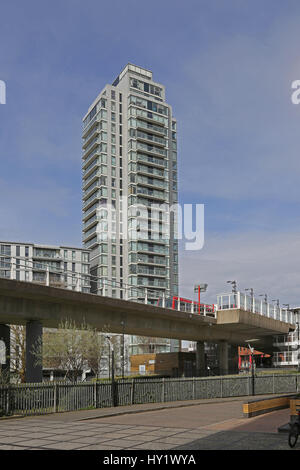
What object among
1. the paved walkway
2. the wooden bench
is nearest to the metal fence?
the paved walkway

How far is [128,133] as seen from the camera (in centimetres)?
13850

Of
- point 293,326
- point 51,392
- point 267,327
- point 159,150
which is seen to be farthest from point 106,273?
point 51,392

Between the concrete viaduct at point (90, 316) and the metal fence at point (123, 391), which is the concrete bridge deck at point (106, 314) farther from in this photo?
the metal fence at point (123, 391)

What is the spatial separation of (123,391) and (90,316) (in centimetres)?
1501

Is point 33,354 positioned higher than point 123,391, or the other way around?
point 33,354

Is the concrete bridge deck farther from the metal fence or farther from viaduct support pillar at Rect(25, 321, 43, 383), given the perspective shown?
the metal fence

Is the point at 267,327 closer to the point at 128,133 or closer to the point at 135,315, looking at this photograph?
the point at 135,315

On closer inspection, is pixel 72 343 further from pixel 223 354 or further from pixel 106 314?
pixel 223 354

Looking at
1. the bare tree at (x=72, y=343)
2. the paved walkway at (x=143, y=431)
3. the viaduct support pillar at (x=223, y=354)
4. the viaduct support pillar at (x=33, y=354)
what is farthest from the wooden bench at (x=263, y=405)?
the viaduct support pillar at (x=223, y=354)

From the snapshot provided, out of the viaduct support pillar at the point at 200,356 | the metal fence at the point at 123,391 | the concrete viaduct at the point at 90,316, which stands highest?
the concrete viaduct at the point at 90,316

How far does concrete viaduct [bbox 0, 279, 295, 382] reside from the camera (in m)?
35.2

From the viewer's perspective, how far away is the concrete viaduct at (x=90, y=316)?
115 ft

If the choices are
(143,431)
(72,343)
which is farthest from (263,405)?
(72,343)

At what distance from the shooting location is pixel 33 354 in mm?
37312
